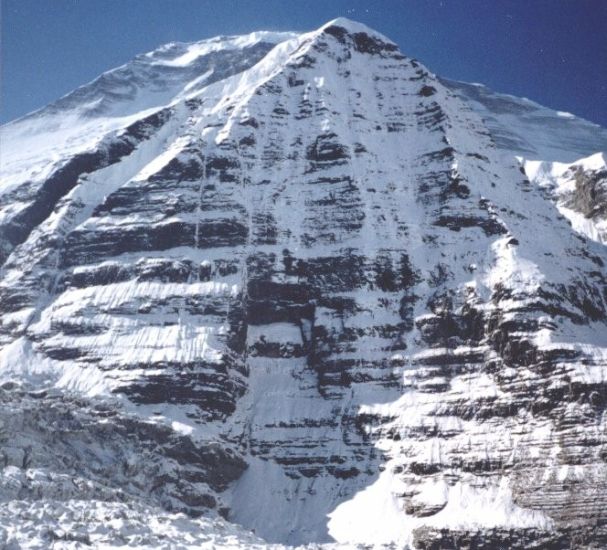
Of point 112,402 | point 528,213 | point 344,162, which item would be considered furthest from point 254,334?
point 528,213

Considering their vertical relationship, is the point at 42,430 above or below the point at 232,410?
below

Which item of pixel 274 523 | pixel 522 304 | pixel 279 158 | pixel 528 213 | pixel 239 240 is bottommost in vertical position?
pixel 274 523

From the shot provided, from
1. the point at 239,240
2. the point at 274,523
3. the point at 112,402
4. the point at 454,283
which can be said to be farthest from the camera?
the point at 239,240

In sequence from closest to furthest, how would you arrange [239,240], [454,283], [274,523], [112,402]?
[274,523] < [112,402] < [454,283] < [239,240]

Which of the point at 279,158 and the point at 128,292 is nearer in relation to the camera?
the point at 128,292

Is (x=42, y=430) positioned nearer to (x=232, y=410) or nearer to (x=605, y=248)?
(x=232, y=410)

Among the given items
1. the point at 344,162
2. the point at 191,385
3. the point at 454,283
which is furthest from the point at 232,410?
the point at 344,162

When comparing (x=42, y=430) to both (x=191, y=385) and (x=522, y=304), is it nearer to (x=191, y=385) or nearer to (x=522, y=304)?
(x=191, y=385)
